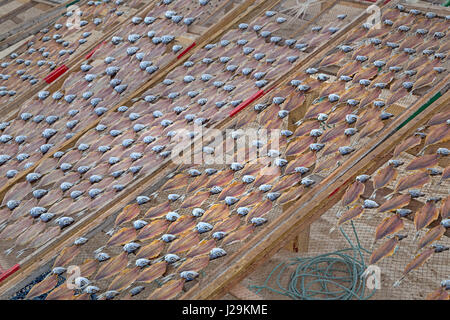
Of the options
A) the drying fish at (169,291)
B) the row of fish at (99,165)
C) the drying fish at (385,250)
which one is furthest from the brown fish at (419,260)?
the row of fish at (99,165)

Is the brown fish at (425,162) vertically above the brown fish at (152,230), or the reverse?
the brown fish at (425,162)

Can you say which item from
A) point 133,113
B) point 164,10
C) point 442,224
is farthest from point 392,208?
point 164,10

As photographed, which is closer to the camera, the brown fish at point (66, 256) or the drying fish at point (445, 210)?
the drying fish at point (445, 210)

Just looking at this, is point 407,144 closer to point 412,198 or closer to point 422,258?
point 412,198

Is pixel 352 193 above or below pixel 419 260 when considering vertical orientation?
above

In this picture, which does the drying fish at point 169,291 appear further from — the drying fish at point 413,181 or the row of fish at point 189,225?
the drying fish at point 413,181

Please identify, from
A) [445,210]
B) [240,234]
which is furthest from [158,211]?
[445,210]

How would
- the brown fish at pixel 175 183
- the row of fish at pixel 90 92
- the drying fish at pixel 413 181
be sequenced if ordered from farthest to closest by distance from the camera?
the row of fish at pixel 90 92 → the brown fish at pixel 175 183 → the drying fish at pixel 413 181
